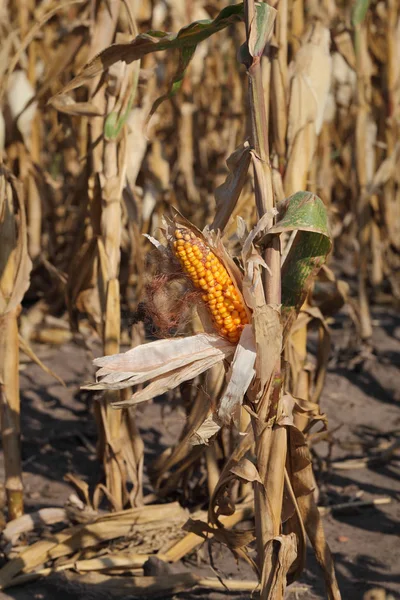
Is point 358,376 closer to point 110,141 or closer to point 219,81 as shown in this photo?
point 110,141

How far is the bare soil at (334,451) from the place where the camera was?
194 centimetres

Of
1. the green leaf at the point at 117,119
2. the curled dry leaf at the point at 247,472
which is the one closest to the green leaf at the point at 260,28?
the curled dry leaf at the point at 247,472

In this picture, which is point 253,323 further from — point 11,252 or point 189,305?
point 11,252

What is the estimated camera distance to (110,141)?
2021 mm

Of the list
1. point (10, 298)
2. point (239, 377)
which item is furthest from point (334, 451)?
point (239, 377)

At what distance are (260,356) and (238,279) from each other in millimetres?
139

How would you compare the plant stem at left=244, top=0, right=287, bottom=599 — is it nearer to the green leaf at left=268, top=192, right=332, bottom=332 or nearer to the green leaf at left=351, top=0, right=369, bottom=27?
the green leaf at left=268, top=192, right=332, bottom=332

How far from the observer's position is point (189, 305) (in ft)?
4.28

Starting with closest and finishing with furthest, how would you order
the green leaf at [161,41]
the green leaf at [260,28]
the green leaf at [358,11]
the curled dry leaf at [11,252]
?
the green leaf at [260,28]
the green leaf at [161,41]
the curled dry leaf at [11,252]
the green leaf at [358,11]

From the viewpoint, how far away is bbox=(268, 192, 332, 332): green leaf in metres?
1.20

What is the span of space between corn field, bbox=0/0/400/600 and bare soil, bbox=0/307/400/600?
0.05 meters

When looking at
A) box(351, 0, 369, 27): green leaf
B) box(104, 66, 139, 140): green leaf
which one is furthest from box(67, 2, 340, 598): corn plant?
box(351, 0, 369, 27): green leaf

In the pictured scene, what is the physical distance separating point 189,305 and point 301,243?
8.6 inches

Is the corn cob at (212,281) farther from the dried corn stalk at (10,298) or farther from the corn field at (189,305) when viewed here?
the dried corn stalk at (10,298)
